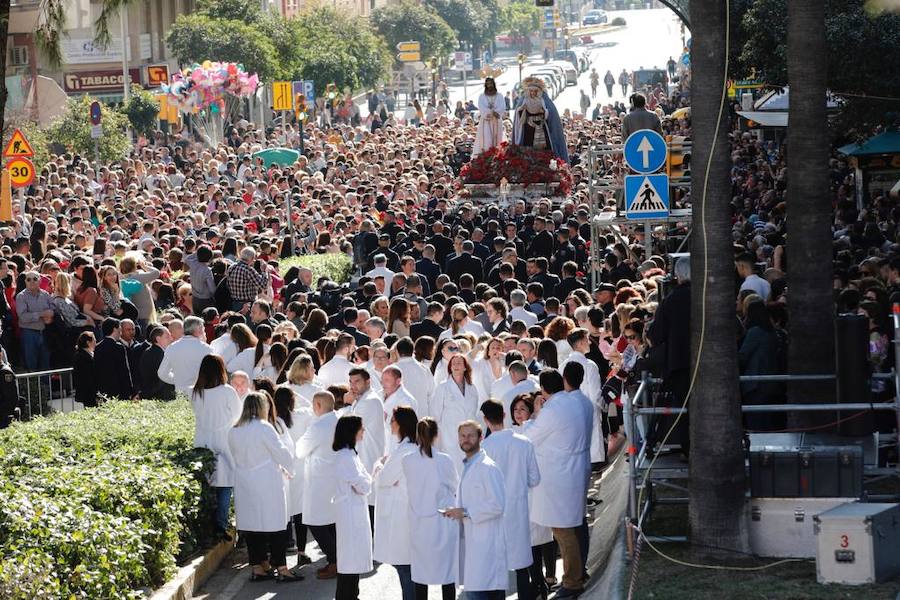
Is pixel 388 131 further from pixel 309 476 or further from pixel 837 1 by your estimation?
pixel 309 476

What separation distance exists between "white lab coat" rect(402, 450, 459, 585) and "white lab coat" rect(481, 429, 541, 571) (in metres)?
0.36

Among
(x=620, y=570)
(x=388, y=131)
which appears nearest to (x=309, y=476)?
(x=620, y=570)

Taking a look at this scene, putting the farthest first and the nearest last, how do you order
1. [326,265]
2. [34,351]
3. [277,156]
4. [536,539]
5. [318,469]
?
[277,156] → [326,265] → [34,351] → [318,469] → [536,539]

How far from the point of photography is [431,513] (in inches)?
451

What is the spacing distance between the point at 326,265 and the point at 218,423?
10.8 meters

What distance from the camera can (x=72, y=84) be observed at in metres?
65.9

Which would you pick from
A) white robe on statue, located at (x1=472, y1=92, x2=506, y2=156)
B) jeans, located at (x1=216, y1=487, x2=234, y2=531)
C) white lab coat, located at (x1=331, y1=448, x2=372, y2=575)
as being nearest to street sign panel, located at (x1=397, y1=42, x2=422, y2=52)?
white robe on statue, located at (x1=472, y1=92, x2=506, y2=156)

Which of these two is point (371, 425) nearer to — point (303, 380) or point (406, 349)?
point (303, 380)

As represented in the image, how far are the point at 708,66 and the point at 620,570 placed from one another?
11.7ft

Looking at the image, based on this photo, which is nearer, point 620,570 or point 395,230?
point 620,570

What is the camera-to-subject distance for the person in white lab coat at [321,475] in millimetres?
12758

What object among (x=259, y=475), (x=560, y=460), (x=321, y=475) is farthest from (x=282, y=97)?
(x=560, y=460)

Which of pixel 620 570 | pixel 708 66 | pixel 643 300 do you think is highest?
pixel 708 66

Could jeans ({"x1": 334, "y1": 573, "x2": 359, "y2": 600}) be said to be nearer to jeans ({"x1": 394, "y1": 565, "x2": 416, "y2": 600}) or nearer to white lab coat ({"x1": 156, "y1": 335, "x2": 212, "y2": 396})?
jeans ({"x1": 394, "y1": 565, "x2": 416, "y2": 600})
